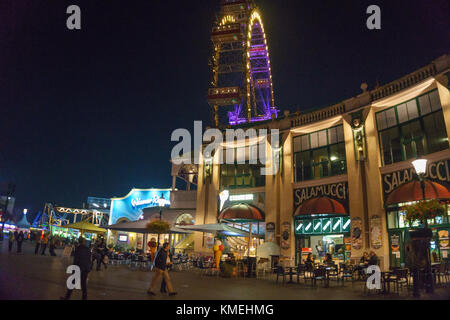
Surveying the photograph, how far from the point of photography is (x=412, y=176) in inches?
646

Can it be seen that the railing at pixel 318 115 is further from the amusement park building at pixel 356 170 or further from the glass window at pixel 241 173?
the glass window at pixel 241 173

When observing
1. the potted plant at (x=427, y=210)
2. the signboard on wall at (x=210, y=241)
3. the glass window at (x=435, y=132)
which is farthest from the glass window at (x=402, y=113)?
the signboard on wall at (x=210, y=241)

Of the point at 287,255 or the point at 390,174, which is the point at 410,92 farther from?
the point at 287,255

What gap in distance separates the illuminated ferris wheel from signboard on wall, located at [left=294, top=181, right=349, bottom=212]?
418 inches

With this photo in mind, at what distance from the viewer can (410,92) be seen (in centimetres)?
1709

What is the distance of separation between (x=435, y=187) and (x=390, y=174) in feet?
11.4

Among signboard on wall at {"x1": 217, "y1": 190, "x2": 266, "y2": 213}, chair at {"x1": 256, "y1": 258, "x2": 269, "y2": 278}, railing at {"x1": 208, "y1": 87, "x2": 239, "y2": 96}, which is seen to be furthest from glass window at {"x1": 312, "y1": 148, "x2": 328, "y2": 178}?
railing at {"x1": 208, "y1": 87, "x2": 239, "y2": 96}

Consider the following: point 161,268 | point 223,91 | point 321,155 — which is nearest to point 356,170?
point 321,155

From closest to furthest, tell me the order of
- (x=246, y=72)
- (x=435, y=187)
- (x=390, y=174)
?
(x=435, y=187) → (x=390, y=174) → (x=246, y=72)

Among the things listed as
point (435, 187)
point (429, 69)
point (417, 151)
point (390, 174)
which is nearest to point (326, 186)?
point (390, 174)

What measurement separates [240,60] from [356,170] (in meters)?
19.8

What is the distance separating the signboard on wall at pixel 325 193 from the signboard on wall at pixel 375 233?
190cm
